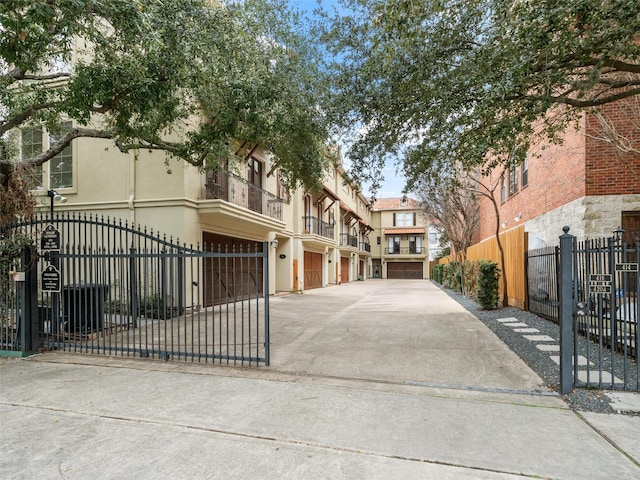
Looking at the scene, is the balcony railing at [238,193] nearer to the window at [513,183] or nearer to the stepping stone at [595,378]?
the stepping stone at [595,378]

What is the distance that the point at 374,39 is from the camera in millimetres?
6621

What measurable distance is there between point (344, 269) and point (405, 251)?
16.1 meters

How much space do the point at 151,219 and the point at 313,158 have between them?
5.33 metres

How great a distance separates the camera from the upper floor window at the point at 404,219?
164ft

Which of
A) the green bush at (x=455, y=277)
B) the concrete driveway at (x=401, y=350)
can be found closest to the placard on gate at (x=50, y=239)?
the concrete driveway at (x=401, y=350)

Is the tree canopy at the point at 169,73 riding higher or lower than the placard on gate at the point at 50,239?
higher

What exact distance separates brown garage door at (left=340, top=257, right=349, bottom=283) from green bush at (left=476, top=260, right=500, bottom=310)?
22412 millimetres

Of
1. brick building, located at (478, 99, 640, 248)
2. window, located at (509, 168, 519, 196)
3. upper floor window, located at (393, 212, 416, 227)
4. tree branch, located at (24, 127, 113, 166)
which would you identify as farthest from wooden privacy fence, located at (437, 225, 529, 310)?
upper floor window, located at (393, 212, 416, 227)

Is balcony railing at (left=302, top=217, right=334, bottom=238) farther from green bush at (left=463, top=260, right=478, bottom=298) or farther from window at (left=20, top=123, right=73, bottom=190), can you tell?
window at (left=20, top=123, right=73, bottom=190)

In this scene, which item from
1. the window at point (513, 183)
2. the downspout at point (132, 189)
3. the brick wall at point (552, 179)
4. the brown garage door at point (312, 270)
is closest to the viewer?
the brick wall at point (552, 179)

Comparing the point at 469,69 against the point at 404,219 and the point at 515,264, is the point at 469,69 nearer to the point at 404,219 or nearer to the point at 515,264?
the point at 515,264

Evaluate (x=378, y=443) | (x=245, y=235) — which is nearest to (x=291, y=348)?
(x=378, y=443)

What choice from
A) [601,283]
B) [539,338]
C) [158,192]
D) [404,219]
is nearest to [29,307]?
[158,192]

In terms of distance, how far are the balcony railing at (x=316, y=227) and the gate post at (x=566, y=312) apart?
18644 mm
